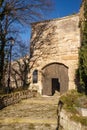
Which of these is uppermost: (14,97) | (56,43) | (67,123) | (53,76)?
(56,43)

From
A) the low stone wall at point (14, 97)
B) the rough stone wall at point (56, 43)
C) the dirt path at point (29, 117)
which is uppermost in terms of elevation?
the rough stone wall at point (56, 43)

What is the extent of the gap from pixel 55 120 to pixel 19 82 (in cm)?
1043

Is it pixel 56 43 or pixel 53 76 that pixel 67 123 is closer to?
pixel 53 76

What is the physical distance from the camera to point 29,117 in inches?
447

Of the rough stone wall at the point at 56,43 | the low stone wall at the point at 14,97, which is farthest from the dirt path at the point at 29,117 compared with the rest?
the rough stone wall at the point at 56,43

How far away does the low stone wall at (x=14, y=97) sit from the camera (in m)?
13.9

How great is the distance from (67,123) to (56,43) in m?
10.7

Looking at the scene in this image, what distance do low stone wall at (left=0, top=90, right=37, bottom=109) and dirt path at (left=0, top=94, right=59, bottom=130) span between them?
0.44 metres

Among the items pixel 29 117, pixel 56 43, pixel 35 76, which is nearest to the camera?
pixel 29 117

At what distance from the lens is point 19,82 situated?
20.7 meters

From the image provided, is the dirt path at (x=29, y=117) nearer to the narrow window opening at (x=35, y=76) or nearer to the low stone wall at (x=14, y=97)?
the low stone wall at (x=14, y=97)

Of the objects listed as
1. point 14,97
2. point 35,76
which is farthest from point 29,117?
point 35,76

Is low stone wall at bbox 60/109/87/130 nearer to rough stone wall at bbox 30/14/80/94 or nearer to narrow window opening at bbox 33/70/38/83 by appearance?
rough stone wall at bbox 30/14/80/94

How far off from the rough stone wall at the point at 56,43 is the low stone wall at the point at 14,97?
137 centimetres
